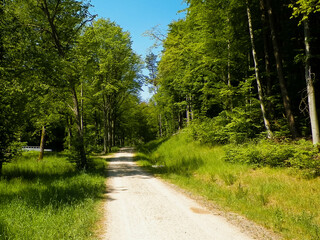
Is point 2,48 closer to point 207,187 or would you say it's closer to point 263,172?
point 207,187

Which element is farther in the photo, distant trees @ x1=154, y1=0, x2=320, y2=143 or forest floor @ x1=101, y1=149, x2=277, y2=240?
distant trees @ x1=154, y1=0, x2=320, y2=143

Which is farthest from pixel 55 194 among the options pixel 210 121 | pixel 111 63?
pixel 111 63

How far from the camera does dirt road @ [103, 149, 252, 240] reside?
15.4ft

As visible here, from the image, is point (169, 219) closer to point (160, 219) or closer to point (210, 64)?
point (160, 219)

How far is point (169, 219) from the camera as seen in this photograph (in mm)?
5641

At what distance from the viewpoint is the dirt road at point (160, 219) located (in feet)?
15.4

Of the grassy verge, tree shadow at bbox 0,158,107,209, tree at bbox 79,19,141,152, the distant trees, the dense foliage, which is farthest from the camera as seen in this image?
tree at bbox 79,19,141,152

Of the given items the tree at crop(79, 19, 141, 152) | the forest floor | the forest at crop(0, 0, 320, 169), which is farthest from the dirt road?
the tree at crop(79, 19, 141, 152)

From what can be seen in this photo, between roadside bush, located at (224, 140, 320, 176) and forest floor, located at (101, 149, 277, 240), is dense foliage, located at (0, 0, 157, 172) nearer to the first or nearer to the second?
forest floor, located at (101, 149, 277, 240)

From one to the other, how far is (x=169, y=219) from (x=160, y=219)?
247mm

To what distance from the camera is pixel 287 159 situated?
30.8 feet

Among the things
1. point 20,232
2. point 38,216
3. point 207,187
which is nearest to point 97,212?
point 38,216

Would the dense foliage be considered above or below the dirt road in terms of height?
above

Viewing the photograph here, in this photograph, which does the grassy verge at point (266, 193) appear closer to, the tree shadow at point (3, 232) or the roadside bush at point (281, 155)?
the roadside bush at point (281, 155)
